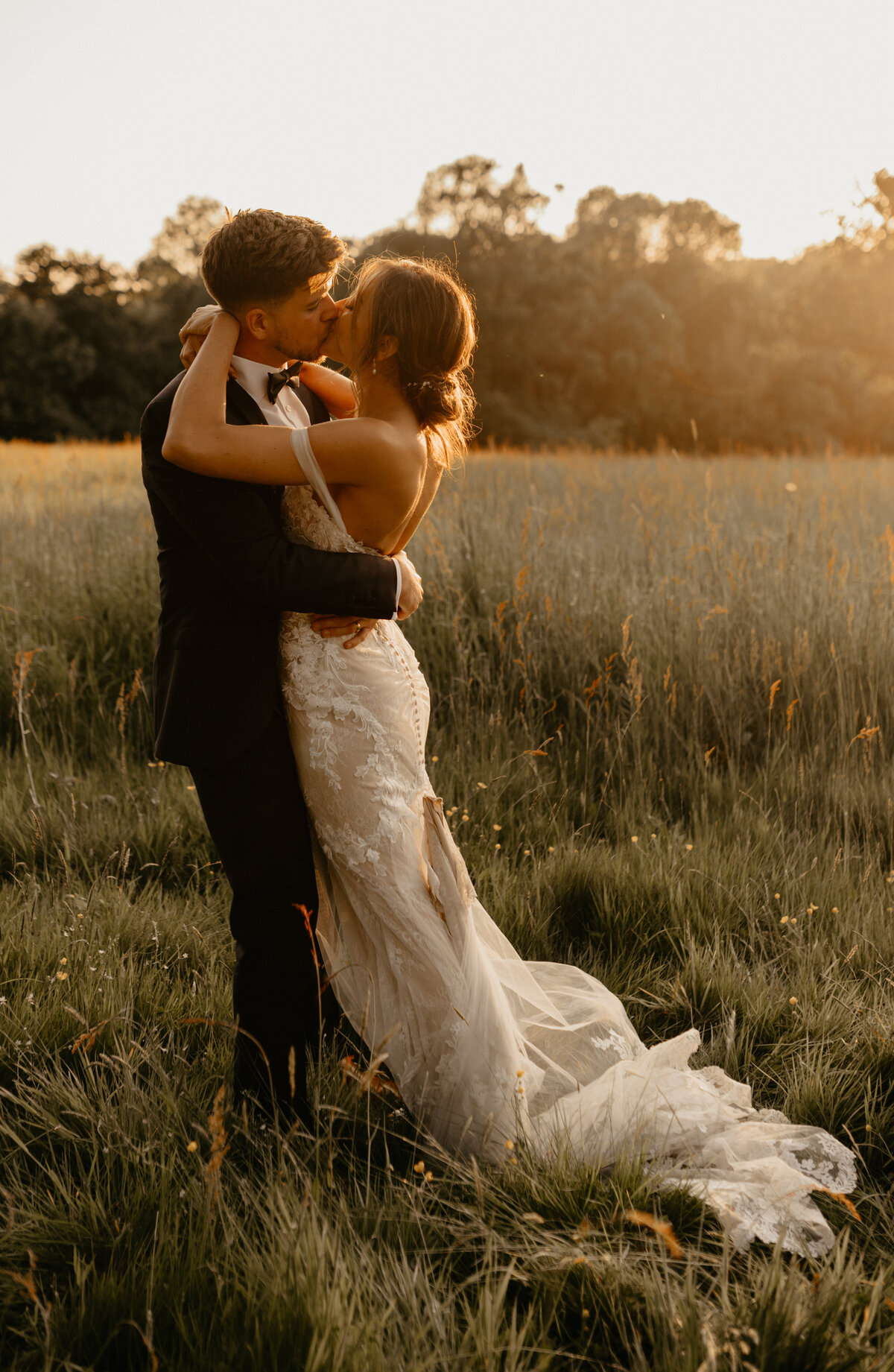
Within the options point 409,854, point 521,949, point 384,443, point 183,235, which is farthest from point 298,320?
point 183,235

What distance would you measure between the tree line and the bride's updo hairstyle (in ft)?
96.7

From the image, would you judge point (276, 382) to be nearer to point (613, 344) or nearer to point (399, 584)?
point (399, 584)

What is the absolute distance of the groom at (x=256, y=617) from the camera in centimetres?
186

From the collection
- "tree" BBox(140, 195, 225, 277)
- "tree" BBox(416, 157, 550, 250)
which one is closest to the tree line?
"tree" BBox(416, 157, 550, 250)

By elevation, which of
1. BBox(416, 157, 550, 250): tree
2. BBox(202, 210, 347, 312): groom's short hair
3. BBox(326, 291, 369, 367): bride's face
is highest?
BBox(416, 157, 550, 250): tree

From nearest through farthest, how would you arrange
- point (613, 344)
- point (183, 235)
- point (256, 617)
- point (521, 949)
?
point (256, 617) < point (521, 949) < point (613, 344) < point (183, 235)

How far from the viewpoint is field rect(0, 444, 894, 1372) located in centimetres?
150

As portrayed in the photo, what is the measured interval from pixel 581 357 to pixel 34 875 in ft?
107

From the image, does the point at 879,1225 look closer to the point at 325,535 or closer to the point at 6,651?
the point at 325,535

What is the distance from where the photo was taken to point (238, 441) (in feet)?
5.92

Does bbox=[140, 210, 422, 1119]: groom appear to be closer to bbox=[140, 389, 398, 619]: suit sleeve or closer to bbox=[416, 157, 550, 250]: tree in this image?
bbox=[140, 389, 398, 619]: suit sleeve

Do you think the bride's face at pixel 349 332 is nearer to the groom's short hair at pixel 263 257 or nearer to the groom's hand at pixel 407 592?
the groom's short hair at pixel 263 257

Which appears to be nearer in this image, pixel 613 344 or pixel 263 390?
pixel 263 390

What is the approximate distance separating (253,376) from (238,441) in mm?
279
